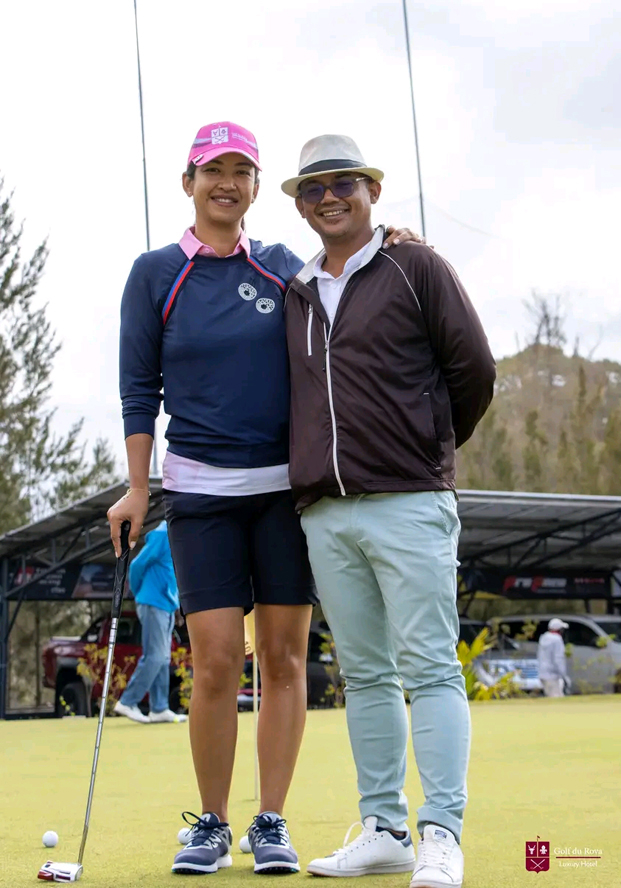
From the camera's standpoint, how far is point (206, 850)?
352cm

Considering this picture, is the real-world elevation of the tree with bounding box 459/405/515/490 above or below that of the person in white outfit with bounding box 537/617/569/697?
above

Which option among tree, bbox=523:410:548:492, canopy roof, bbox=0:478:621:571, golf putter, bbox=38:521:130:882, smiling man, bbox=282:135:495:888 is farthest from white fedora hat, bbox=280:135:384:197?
tree, bbox=523:410:548:492

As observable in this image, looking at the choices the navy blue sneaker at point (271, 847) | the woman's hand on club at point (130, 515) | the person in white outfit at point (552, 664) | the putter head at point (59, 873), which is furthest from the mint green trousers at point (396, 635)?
the person in white outfit at point (552, 664)

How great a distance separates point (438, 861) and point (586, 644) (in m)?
19.3

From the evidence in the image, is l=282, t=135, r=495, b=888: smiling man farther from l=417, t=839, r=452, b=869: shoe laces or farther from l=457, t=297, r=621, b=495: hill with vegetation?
l=457, t=297, r=621, b=495: hill with vegetation

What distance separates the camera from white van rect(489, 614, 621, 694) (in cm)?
2020

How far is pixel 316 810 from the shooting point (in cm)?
486

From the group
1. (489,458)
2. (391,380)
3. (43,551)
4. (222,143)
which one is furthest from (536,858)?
(489,458)

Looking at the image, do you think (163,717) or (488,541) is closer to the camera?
(163,717)

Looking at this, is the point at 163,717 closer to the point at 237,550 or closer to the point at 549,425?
the point at 237,550

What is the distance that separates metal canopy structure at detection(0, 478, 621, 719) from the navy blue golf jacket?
43.5ft

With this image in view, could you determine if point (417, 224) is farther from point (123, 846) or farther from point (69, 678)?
point (123, 846)

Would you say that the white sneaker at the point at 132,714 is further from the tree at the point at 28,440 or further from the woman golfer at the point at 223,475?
the tree at the point at 28,440

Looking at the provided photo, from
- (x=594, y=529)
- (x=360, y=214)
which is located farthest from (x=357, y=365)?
(x=594, y=529)
